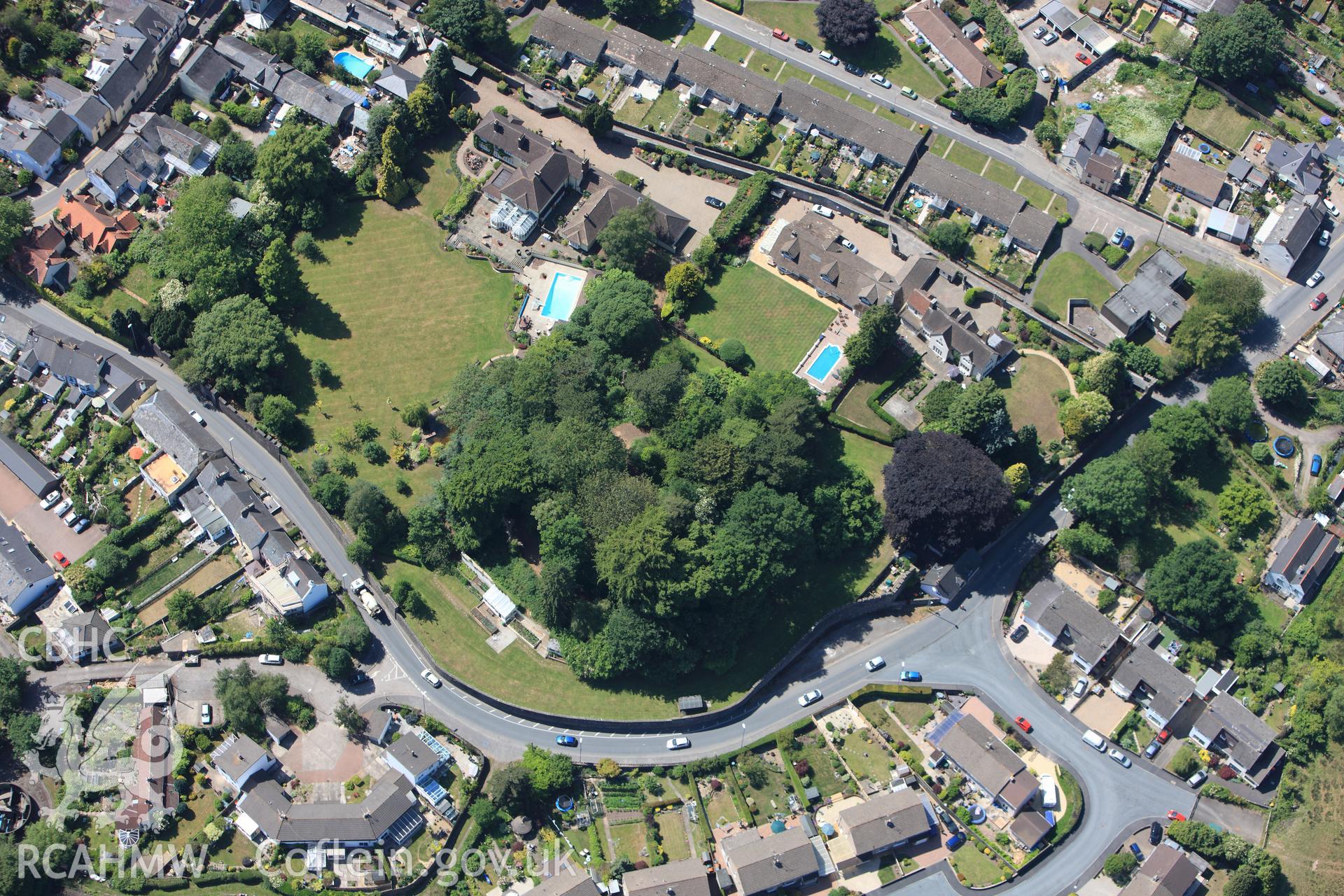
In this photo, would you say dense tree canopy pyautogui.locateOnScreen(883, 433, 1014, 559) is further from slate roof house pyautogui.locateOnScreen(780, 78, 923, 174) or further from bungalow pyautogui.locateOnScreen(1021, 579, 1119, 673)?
slate roof house pyautogui.locateOnScreen(780, 78, 923, 174)

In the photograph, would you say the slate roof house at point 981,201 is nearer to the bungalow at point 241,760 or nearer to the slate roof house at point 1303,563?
the slate roof house at point 1303,563

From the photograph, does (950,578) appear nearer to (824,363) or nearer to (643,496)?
(824,363)

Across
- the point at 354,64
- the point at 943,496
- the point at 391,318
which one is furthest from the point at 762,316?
the point at 354,64

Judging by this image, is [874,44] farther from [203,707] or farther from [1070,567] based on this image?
[203,707]

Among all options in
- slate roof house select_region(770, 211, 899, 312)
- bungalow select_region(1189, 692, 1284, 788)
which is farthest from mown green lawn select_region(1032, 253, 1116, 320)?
bungalow select_region(1189, 692, 1284, 788)

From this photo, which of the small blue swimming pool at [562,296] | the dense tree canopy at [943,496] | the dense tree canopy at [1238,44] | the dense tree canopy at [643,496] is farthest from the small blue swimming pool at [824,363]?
the dense tree canopy at [1238,44]

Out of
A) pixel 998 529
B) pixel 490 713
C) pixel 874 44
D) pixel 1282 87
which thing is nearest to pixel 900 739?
pixel 998 529
